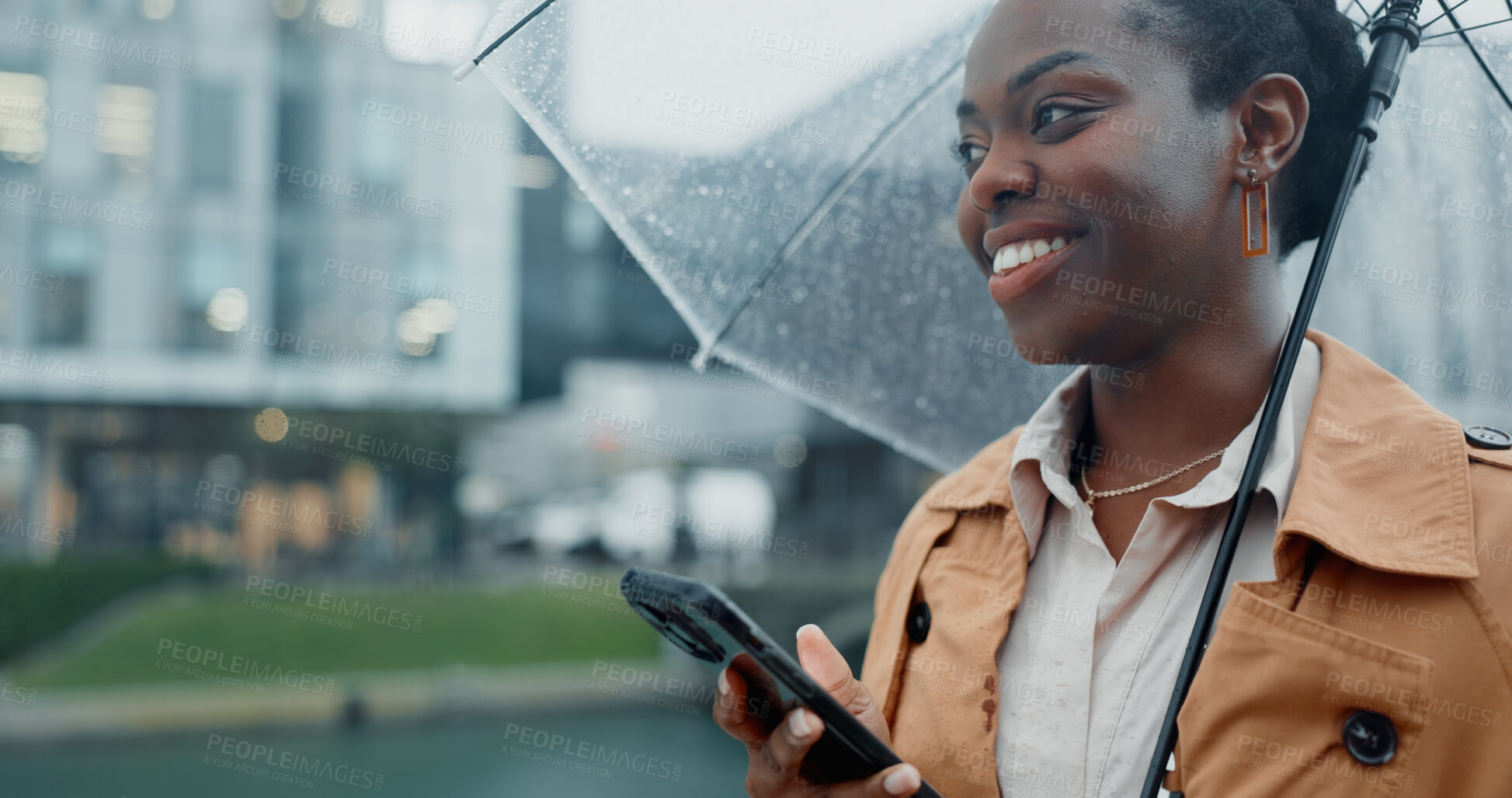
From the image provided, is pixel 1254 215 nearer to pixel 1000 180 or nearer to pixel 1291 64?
pixel 1291 64

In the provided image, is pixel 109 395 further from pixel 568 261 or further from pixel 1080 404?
pixel 1080 404

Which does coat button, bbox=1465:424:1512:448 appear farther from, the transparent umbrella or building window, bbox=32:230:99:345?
building window, bbox=32:230:99:345

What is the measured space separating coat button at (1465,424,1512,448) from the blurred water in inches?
321

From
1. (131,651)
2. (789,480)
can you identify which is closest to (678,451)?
(789,480)

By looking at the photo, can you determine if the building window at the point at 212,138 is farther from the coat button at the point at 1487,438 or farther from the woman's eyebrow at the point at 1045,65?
the coat button at the point at 1487,438

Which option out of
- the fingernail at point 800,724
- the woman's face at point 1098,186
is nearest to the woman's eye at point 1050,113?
the woman's face at point 1098,186

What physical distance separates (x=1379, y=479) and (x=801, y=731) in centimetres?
84

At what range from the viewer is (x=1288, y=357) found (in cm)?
157

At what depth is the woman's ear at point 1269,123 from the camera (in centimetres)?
160

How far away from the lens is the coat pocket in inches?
51.3

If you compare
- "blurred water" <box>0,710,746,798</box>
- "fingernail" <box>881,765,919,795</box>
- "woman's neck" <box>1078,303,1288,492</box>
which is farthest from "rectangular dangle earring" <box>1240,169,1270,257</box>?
"blurred water" <box>0,710,746,798</box>

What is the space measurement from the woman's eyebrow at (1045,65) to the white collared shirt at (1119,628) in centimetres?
57

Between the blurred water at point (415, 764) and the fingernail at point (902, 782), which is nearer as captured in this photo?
the fingernail at point (902, 782)

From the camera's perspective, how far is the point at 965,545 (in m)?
1.89
